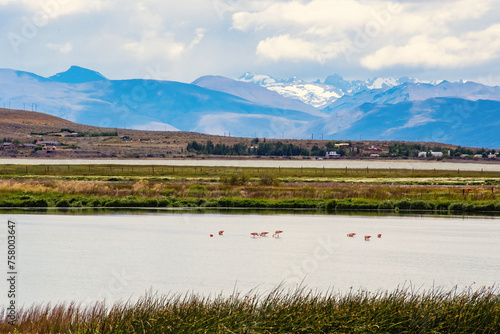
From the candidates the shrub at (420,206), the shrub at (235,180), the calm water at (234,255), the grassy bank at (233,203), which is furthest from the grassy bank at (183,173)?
the calm water at (234,255)

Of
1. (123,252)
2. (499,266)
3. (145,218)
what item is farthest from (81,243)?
(499,266)

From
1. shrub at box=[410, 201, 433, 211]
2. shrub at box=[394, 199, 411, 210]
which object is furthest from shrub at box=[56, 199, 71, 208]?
shrub at box=[410, 201, 433, 211]

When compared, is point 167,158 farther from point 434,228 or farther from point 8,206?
point 434,228

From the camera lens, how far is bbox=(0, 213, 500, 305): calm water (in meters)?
24.8

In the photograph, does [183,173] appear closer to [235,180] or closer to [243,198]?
[235,180]

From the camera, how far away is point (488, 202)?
181 ft

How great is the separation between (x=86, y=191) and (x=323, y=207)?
22.3 meters

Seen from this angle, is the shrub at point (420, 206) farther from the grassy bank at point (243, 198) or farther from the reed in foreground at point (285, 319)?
the reed in foreground at point (285, 319)

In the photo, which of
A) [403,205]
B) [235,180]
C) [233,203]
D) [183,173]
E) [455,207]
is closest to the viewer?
[455,207]

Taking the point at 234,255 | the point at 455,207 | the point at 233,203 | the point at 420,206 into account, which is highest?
the point at 455,207

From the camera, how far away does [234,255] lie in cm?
3178

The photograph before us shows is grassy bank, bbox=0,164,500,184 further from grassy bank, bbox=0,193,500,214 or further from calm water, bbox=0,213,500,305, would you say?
calm water, bbox=0,213,500,305

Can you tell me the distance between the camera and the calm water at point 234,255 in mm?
24812

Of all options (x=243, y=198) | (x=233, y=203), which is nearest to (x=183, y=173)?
(x=243, y=198)
